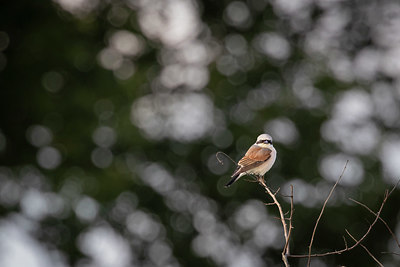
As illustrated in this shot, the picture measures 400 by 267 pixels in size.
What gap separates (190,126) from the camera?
1777cm

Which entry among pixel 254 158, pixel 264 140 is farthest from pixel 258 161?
pixel 264 140

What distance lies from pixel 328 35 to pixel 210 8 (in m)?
3.29

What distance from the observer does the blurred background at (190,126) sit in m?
17.0

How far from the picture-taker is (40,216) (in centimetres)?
1794

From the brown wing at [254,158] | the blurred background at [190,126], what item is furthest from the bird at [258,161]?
the blurred background at [190,126]

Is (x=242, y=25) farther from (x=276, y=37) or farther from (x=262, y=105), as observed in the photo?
(x=262, y=105)

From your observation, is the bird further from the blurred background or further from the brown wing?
the blurred background

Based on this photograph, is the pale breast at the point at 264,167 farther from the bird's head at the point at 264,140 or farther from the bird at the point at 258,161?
the bird's head at the point at 264,140

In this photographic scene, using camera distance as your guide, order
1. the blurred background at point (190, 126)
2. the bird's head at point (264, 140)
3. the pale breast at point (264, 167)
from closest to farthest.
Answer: the pale breast at point (264, 167), the bird's head at point (264, 140), the blurred background at point (190, 126)

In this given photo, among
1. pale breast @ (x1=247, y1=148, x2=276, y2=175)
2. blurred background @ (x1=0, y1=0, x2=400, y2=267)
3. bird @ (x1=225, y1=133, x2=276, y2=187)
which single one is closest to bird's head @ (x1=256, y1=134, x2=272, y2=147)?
bird @ (x1=225, y1=133, x2=276, y2=187)

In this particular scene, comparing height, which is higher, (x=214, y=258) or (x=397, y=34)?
(x=397, y=34)

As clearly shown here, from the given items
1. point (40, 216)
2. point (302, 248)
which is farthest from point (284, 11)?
point (40, 216)

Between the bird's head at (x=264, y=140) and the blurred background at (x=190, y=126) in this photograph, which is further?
the blurred background at (x=190, y=126)

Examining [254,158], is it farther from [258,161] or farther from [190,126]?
[190,126]
